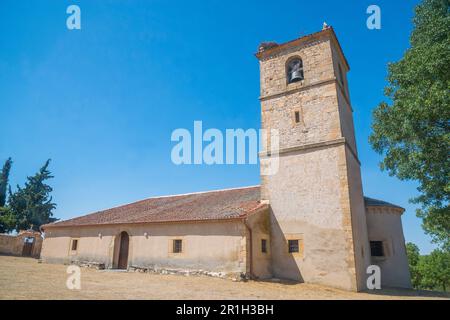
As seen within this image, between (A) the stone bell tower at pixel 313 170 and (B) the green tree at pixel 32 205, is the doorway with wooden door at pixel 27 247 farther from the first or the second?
(A) the stone bell tower at pixel 313 170

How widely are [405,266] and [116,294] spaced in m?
14.4

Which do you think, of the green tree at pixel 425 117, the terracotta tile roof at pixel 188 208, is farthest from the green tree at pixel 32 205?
the green tree at pixel 425 117

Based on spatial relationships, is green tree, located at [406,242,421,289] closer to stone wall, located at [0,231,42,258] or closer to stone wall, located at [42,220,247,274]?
stone wall, located at [42,220,247,274]

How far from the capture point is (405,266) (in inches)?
599

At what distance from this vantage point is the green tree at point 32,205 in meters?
32.3

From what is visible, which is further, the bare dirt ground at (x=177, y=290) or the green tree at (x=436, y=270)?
the green tree at (x=436, y=270)

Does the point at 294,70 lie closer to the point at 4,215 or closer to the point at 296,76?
the point at 296,76

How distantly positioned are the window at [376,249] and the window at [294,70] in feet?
32.2

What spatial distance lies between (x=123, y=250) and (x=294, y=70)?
1479 centimetres

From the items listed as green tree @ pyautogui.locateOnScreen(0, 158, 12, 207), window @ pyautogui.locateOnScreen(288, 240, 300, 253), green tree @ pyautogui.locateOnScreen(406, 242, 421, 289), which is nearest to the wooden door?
green tree @ pyautogui.locateOnScreen(0, 158, 12, 207)

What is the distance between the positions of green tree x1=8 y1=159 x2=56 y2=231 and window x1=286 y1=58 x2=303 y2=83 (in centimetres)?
3153

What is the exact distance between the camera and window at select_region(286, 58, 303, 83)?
16.4 meters

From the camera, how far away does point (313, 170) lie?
1425 cm

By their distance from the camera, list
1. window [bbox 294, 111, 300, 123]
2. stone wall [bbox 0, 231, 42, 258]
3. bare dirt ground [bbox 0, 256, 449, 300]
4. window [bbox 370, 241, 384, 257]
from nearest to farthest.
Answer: bare dirt ground [bbox 0, 256, 449, 300]
window [bbox 370, 241, 384, 257]
window [bbox 294, 111, 300, 123]
stone wall [bbox 0, 231, 42, 258]
